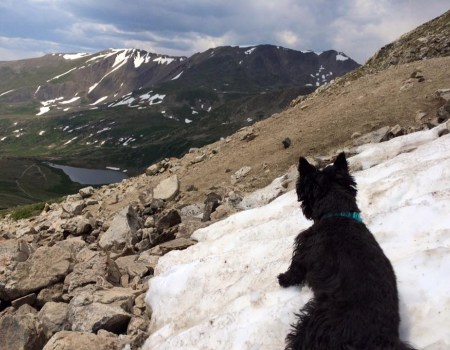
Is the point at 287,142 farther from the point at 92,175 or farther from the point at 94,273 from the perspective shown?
the point at 92,175

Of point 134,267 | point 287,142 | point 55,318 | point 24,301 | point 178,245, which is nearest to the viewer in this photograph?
point 55,318

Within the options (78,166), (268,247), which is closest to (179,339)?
(268,247)

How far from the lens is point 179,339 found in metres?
5.50

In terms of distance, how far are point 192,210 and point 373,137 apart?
8831 mm

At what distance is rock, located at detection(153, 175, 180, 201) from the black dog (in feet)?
41.1

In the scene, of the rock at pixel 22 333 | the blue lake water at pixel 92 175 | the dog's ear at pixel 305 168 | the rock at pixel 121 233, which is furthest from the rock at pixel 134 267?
the blue lake water at pixel 92 175

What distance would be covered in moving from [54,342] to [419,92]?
18812mm

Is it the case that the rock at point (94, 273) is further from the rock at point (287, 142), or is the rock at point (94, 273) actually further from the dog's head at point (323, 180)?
the rock at point (287, 142)

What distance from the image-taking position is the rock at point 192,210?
1461cm

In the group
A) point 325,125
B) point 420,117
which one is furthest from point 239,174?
point 420,117

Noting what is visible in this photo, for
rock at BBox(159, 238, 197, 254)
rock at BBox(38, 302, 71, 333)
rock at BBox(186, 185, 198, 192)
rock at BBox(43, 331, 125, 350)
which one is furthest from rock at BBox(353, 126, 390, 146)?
rock at BBox(38, 302, 71, 333)

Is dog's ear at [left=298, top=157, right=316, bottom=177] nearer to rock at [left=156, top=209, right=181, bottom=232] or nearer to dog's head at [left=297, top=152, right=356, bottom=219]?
dog's head at [left=297, top=152, right=356, bottom=219]

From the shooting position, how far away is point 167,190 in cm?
1789

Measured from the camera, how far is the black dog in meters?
3.56
